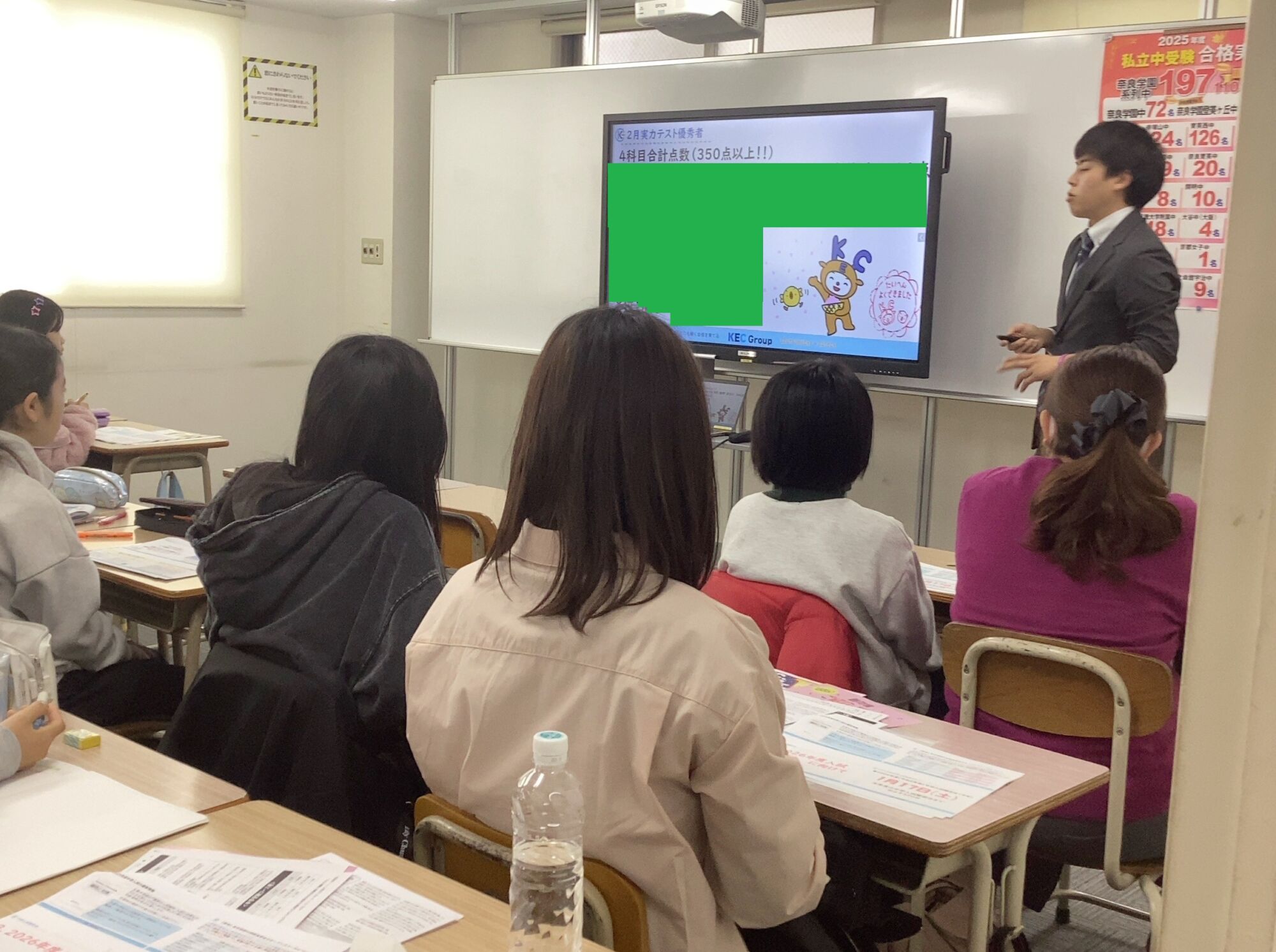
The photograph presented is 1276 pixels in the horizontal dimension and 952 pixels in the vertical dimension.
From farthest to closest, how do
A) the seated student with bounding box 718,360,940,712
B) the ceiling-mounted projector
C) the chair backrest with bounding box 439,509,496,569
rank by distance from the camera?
the ceiling-mounted projector → the chair backrest with bounding box 439,509,496,569 → the seated student with bounding box 718,360,940,712

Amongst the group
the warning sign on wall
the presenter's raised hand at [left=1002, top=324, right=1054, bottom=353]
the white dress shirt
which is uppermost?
the warning sign on wall

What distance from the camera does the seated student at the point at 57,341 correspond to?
394cm

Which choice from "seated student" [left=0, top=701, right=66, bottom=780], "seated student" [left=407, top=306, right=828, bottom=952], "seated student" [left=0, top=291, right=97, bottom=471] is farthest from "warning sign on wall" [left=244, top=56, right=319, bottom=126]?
"seated student" [left=407, top=306, right=828, bottom=952]

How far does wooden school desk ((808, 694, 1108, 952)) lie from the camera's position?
150 cm

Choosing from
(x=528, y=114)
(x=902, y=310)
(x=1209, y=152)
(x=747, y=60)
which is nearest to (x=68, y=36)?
(x=528, y=114)

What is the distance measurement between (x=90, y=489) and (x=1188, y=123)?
3359 mm

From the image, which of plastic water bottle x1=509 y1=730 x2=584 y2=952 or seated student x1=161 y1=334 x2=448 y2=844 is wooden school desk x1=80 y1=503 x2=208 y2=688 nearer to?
seated student x1=161 y1=334 x2=448 y2=844

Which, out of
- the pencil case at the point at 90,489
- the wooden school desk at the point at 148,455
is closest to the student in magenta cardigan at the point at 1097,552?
the pencil case at the point at 90,489

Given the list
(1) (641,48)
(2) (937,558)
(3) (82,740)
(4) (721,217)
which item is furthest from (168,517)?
(1) (641,48)

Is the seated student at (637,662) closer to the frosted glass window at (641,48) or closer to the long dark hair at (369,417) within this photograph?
the long dark hair at (369,417)

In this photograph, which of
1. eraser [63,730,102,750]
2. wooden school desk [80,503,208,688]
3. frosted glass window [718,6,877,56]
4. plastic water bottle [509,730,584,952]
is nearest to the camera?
plastic water bottle [509,730,584,952]

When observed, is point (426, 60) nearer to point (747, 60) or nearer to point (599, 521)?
point (747, 60)

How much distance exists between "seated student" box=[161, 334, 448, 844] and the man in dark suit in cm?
207

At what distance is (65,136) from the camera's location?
561 cm
